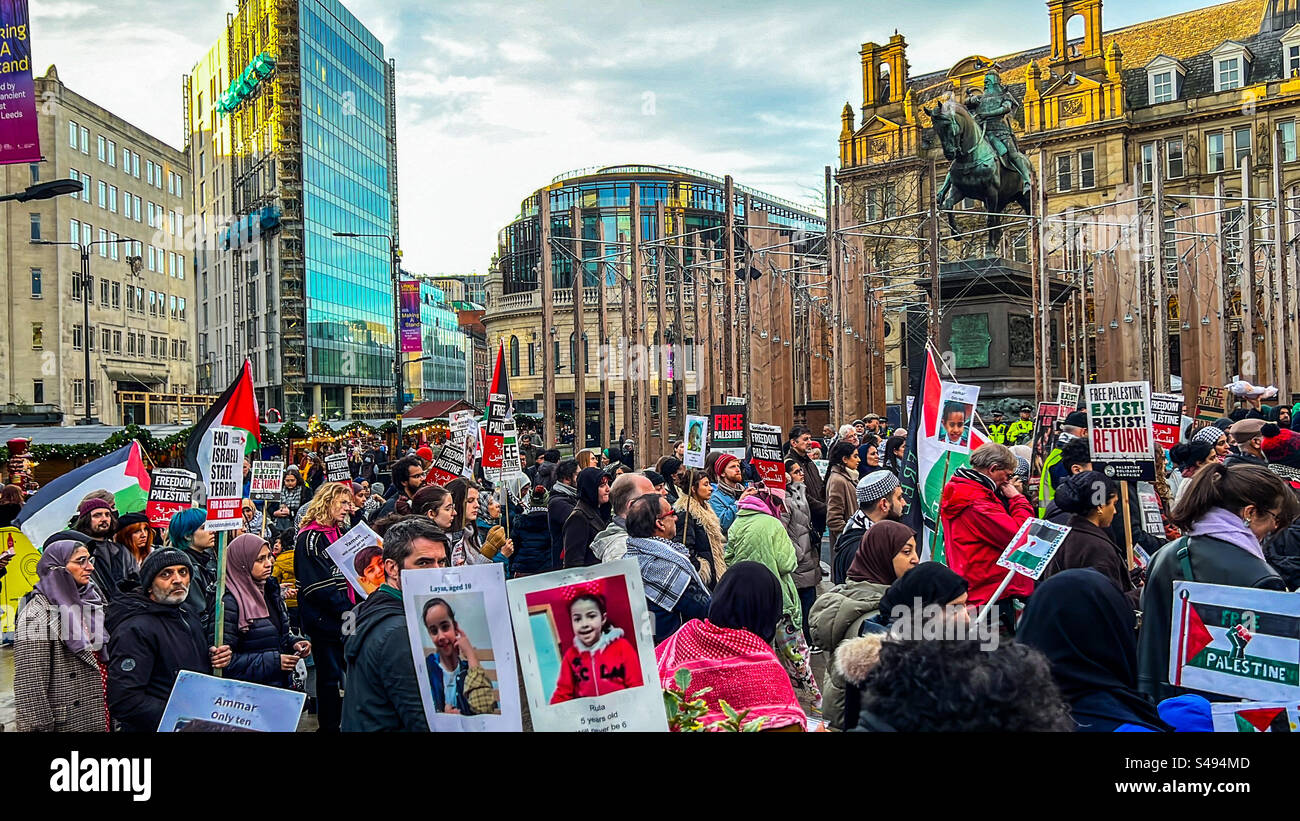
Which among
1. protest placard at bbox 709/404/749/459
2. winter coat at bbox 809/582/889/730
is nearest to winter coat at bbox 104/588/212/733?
winter coat at bbox 809/582/889/730

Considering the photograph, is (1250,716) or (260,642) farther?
(260,642)

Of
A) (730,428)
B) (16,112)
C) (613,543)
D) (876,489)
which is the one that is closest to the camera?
(613,543)

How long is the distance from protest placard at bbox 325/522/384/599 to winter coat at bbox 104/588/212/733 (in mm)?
1001

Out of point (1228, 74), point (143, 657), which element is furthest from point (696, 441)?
point (1228, 74)

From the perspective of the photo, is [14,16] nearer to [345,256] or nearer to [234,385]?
[234,385]

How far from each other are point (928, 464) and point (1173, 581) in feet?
11.7

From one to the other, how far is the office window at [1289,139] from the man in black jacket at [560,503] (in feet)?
184

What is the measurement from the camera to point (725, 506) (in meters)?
9.69

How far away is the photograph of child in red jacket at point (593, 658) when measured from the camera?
3.96 m

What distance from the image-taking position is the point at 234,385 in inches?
270

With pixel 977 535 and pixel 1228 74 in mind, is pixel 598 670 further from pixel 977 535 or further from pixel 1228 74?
pixel 1228 74
